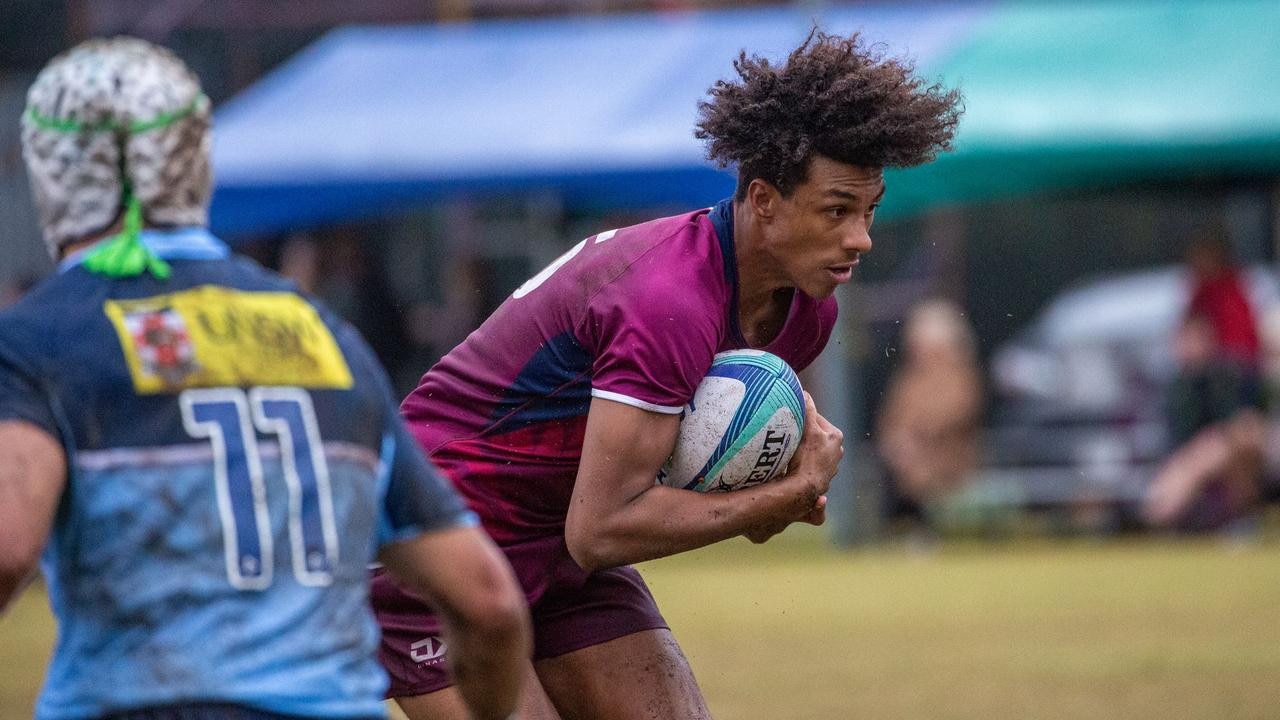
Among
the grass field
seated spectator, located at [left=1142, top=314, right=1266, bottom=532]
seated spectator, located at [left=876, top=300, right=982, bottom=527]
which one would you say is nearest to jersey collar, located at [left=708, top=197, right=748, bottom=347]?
the grass field

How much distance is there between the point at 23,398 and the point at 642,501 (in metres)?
1.75

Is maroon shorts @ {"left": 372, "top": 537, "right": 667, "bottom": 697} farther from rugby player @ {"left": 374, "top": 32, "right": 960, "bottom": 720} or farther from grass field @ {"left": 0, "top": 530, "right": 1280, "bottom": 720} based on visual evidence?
grass field @ {"left": 0, "top": 530, "right": 1280, "bottom": 720}

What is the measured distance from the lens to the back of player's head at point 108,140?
2.77 m

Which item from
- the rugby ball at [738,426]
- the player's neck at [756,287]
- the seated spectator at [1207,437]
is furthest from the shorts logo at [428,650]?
the seated spectator at [1207,437]

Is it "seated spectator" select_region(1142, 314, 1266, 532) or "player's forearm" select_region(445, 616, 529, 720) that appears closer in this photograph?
"player's forearm" select_region(445, 616, 529, 720)

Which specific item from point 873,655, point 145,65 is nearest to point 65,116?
point 145,65

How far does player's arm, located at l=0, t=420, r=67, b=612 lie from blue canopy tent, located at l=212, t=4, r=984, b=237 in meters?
10.1

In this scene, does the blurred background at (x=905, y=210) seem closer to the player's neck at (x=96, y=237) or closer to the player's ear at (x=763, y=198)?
Result: the player's ear at (x=763, y=198)

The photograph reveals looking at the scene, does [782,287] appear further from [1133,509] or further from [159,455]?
[1133,509]

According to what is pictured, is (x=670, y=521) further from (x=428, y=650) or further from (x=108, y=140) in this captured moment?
(x=108, y=140)

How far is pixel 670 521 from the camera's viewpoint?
13.6 ft

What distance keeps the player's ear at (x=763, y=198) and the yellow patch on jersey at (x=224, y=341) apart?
5.57ft

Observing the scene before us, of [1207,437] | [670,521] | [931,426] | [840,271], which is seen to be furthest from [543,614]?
[1207,437]

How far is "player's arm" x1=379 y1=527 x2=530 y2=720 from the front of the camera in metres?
2.93
